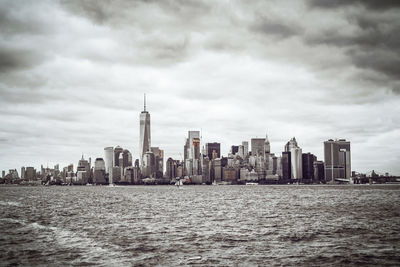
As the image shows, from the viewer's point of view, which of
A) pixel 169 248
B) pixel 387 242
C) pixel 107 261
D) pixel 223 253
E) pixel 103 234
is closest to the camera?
pixel 107 261

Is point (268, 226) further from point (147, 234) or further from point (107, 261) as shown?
point (107, 261)

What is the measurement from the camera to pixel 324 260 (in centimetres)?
4175

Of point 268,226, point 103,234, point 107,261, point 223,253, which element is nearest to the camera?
point 107,261

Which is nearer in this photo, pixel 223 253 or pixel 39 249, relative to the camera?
pixel 223 253

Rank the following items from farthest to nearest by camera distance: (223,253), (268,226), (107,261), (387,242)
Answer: (268,226)
(387,242)
(223,253)
(107,261)

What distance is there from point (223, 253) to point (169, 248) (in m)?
6.89

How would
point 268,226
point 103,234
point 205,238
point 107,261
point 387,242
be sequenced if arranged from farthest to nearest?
point 268,226
point 103,234
point 205,238
point 387,242
point 107,261

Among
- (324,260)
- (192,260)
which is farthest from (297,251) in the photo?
(192,260)

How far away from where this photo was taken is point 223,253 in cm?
4544

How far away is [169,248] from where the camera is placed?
48938 millimetres

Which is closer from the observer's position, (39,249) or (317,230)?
(39,249)

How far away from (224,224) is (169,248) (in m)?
25.2

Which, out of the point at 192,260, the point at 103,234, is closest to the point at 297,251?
the point at 192,260

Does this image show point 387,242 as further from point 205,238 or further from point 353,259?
point 205,238
